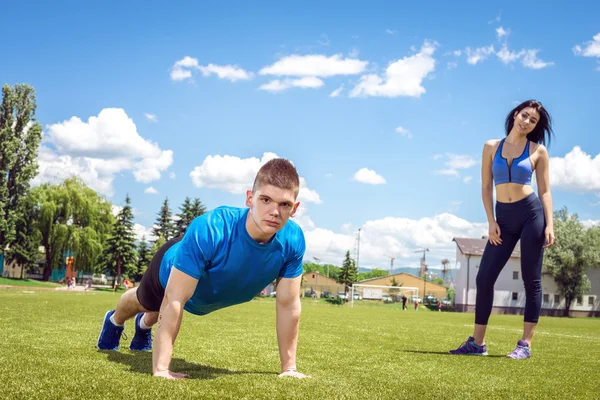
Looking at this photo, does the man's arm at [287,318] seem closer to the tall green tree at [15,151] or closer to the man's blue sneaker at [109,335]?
the man's blue sneaker at [109,335]

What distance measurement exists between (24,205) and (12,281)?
866 centimetres

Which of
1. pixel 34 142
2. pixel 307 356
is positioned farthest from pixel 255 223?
pixel 34 142

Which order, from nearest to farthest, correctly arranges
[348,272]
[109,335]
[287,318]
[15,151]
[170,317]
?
1. [170,317]
2. [287,318]
3. [109,335]
4. [15,151]
5. [348,272]

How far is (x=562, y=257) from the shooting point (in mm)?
60125

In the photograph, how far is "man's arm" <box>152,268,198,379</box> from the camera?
3.71 m

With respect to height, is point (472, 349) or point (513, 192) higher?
point (513, 192)

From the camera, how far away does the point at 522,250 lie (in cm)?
653

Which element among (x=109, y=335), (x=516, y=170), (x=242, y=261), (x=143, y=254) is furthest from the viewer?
(x=143, y=254)

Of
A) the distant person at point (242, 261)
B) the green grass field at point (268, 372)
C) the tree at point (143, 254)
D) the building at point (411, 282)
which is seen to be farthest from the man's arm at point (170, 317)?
the building at point (411, 282)

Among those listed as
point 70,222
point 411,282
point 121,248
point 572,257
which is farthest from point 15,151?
point 411,282

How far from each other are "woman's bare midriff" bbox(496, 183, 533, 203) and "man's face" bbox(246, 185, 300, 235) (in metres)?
3.72

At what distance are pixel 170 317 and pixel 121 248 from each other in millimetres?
59169

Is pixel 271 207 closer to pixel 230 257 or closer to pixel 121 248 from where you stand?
pixel 230 257

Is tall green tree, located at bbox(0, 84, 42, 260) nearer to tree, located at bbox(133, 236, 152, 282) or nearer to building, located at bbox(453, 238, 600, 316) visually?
tree, located at bbox(133, 236, 152, 282)
